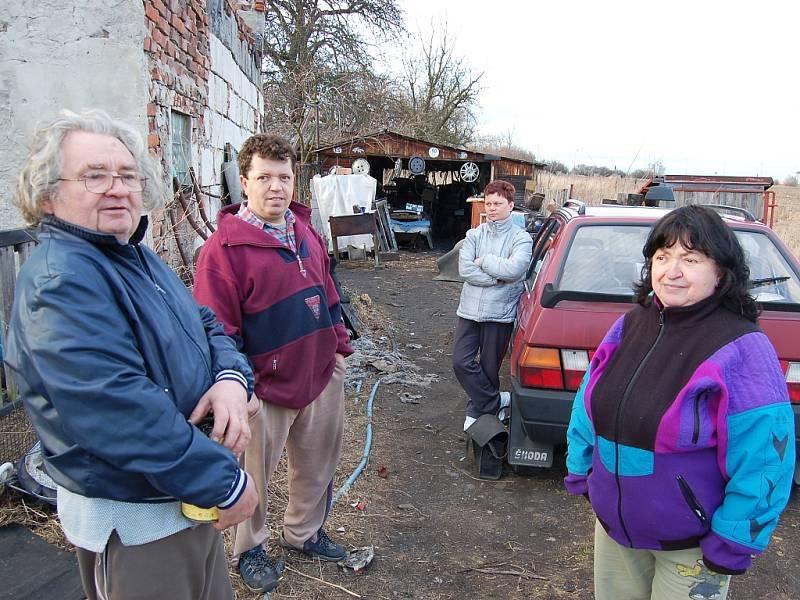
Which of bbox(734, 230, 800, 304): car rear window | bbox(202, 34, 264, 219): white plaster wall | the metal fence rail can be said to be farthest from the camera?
bbox(202, 34, 264, 219): white plaster wall

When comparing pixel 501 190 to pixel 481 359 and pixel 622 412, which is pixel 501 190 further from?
pixel 622 412

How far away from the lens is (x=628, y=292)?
141 inches

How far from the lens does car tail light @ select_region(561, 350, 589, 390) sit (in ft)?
11.2

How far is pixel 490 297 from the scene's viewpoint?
4.34m

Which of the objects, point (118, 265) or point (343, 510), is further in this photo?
point (343, 510)

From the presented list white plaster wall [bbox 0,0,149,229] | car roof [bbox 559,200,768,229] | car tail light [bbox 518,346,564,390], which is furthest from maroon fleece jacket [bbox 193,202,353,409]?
car roof [bbox 559,200,768,229]

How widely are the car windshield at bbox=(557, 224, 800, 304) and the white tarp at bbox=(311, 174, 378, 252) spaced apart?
1076 cm

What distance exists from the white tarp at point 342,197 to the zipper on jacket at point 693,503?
1289 centimetres

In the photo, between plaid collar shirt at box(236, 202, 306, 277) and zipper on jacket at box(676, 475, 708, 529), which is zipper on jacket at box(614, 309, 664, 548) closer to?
zipper on jacket at box(676, 475, 708, 529)

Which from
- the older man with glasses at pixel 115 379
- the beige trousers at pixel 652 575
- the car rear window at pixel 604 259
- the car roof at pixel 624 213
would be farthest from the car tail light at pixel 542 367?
the older man with glasses at pixel 115 379

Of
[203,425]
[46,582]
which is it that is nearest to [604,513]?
[203,425]

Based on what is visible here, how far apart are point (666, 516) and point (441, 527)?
198 centimetres

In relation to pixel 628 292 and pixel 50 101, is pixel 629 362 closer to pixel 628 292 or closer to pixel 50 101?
pixel 628 292

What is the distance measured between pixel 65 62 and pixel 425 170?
16226 millimetres
